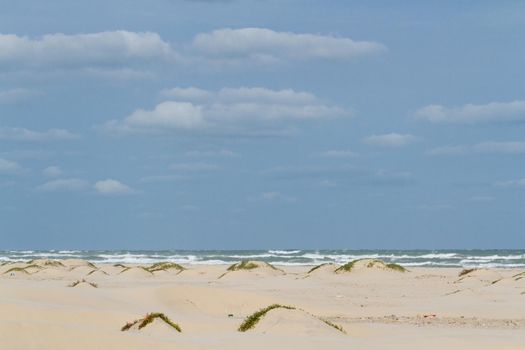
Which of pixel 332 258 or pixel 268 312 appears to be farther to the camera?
pixel 332 258

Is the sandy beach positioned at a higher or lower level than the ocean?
lower

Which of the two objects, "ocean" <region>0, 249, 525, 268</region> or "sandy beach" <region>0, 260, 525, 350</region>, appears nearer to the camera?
"sandy beach" <region>0, 260, 525, 350</region>

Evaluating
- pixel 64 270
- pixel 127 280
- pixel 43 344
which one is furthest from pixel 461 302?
pixel 64 270

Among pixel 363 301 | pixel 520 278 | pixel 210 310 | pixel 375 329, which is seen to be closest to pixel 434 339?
pixel 375 329

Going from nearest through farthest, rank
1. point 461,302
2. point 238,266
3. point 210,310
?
point 210,310 < point 461,302 < point 238,266

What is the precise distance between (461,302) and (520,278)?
8.30 meters

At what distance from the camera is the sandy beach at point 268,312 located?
1253 centimetres

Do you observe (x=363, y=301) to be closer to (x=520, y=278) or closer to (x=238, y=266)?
(x=520, y=278)

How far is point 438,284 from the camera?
120 feet

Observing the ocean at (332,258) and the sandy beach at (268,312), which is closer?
the sandy beach at (268,312)

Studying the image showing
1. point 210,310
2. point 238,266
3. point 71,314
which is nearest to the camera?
point 71,314

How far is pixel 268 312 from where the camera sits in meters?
16.1

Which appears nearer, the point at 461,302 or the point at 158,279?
the point at 461,302

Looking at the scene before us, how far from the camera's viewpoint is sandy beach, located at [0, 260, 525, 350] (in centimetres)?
1253
